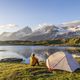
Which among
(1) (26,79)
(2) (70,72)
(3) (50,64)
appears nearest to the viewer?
(1) (26,79)

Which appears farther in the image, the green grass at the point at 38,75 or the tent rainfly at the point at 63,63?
the tent rainfly at the point at 63,63

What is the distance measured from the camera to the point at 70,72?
26.1 m

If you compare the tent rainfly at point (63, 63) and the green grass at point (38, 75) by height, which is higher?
the tent rainfly at point (63, 63)

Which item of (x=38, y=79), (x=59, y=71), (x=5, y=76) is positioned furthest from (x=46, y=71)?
(x=5, y=76)

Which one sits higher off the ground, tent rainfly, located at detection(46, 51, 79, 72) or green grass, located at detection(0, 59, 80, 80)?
tent rainfly, located at detection(46, 51, 79, 72)

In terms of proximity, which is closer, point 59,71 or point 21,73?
point 21,73

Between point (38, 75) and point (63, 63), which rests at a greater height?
point (63, 63)

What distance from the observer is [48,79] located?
22406 mm

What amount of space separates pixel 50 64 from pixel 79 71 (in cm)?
385

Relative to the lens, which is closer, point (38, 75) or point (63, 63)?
point (38, 75)

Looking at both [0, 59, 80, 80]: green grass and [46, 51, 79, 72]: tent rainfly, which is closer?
[0, 59, 80, 80]: green grass

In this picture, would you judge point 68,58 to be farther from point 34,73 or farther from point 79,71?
point 34,73

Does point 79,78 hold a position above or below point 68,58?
below

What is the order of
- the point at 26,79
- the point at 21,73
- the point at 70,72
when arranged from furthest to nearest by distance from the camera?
the point at 70,72
the point at 21,73
the point at 26,79
